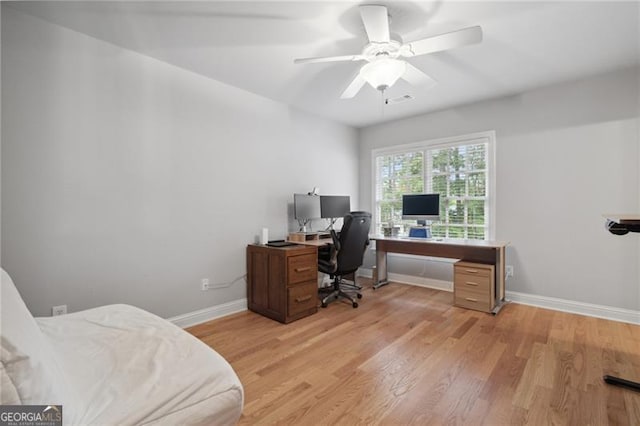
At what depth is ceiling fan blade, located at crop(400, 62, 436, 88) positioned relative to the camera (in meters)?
2.26

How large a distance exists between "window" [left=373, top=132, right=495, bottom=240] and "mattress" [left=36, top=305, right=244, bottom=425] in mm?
3505

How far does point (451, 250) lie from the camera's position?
11.6 feet

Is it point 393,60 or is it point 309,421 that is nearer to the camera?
point 309,421

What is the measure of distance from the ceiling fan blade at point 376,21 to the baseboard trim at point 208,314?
2824 mm

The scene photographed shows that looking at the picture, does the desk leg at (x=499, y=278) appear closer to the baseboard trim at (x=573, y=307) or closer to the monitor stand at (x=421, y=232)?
the baseboard trim at (x=573, y=307)

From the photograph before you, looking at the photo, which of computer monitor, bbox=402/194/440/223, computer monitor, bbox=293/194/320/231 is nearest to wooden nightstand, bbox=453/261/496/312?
computer monitor, bbox=402/194/440/223

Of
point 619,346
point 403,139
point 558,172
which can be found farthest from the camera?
point 403,139

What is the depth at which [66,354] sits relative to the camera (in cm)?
112

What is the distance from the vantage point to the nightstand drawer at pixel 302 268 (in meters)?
2.91

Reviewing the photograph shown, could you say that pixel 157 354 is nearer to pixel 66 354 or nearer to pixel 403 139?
pixel 66 354

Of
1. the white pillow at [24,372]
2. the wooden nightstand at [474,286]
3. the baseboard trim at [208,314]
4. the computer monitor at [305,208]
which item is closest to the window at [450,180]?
the wooden nightstand at [474,286]

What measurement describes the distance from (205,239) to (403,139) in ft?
10.5

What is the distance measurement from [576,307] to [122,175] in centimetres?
465

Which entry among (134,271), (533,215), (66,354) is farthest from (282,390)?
(533,215)
